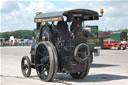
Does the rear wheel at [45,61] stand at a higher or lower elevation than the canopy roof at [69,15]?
lower

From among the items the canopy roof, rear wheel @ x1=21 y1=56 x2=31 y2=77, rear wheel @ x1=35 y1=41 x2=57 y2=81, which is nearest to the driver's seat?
the canopy roof

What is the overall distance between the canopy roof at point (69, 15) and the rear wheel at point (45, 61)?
100cm

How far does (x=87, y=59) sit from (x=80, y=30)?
185 cm

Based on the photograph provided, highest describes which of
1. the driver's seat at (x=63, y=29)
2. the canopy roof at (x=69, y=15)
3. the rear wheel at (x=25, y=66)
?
the canopy roof at (x=69, y=15)

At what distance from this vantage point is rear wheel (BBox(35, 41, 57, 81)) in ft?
30.7

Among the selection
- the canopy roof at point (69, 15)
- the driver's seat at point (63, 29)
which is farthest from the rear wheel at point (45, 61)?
the canopy roof at point (69, 15)

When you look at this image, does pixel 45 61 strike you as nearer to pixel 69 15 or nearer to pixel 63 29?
pixel 63 29

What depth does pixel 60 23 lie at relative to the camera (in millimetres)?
10406

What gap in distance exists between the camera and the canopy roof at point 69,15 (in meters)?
9.76

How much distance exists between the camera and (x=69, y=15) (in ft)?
33.7

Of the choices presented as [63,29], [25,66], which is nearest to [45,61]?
[63,29]

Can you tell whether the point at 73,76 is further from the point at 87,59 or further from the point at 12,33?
the point at 12,33

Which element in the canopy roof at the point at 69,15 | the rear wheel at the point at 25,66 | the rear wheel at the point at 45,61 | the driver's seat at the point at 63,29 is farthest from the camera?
the rear wheel at the point at 25,66

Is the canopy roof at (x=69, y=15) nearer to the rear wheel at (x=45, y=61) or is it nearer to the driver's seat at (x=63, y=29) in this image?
the driver's seat at (x=63, y=29)
